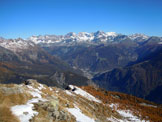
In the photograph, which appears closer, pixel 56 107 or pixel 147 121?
pixel 56 107

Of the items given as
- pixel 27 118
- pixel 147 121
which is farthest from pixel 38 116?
pixel 147 121

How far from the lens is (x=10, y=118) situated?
27875 mm

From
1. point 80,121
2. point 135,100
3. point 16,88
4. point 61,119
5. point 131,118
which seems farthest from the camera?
point 135,100

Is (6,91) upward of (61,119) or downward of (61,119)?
upward

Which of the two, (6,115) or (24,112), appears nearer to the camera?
(6,115)

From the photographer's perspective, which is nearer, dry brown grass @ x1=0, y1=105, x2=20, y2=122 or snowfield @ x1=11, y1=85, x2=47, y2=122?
dry brown grass @ x1=0, y1=105, x2=20, y2=122

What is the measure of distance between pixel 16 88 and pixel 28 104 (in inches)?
275

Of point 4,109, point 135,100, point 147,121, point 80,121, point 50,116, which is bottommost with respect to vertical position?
point 135,100

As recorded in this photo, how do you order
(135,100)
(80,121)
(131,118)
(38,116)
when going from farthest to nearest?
(135,100) → (131,118) → (80,121) → (38,116)

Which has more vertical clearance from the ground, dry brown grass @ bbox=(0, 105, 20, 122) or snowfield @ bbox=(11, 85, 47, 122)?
A: dry brown grass @ bbox=(0, 105, 20, 122)

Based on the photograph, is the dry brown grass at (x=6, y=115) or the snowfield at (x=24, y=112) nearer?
the dry brown grass at (x=6, y=115)

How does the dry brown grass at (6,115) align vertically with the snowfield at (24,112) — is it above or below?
above

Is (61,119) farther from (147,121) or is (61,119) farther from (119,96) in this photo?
(119,96)

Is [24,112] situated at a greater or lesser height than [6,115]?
lesser
